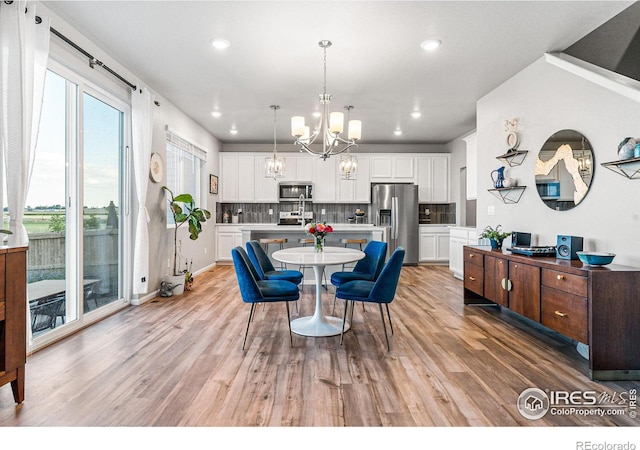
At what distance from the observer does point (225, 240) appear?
7766mm

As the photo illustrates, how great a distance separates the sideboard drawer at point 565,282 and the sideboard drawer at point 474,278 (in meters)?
1.09

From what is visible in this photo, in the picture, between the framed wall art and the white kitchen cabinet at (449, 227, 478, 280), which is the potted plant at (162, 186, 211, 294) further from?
the white kitchen cabinet at (449, 227, 478, 280)

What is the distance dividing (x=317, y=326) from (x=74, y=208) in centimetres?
254

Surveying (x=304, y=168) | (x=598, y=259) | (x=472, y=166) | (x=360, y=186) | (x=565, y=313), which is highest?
(x=304, y=168)

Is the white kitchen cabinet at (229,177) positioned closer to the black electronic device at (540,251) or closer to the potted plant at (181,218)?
the potted plant at (181,218)

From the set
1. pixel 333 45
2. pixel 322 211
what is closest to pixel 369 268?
pixel 333 45

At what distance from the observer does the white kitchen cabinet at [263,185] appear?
7965 mm

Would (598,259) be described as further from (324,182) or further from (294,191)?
(294,191)

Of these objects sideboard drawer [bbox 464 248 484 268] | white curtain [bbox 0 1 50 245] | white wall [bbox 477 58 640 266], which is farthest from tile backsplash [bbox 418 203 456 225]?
white curtain [bbox 0 1 50 245]

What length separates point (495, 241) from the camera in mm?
3973

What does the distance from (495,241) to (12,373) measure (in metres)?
4.20

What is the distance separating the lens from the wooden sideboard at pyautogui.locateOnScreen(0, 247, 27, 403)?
1.94 metres

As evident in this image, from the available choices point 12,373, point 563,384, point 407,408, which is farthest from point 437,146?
point 12,373
